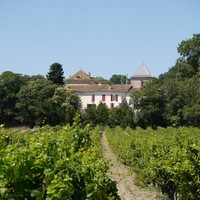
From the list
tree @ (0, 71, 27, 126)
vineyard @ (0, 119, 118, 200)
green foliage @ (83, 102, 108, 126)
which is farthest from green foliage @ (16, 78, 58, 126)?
vineyard @ (0, 119, 118, 200)

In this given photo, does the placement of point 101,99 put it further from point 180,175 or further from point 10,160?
point 10,160

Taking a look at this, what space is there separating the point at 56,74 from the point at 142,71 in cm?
2485

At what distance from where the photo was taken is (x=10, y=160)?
12.6 ft

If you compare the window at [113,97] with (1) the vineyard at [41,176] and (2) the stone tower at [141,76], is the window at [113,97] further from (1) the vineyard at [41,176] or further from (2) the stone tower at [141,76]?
(1) the vineyard at [41,176]

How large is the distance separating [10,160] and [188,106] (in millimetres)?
43829

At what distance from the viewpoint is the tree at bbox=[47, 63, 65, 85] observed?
64.9 metres

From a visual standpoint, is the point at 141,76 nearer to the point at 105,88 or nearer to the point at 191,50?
the point at 105,88

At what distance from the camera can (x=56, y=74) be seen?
213ft

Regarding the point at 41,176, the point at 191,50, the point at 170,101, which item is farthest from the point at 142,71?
the point at 41,176

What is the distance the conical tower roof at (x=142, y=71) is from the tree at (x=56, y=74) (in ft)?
71.7

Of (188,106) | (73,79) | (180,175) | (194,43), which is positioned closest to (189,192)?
(180,175)

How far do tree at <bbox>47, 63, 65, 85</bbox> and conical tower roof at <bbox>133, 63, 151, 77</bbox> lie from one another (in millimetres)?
21863

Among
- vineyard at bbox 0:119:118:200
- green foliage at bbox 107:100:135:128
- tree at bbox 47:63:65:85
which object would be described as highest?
tree at bbox 47:63:65:85

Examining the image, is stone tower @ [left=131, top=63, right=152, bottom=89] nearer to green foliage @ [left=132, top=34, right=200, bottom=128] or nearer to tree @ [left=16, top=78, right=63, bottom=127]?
green foliage @ [left=132, top=34, right=200, bottom=128]
